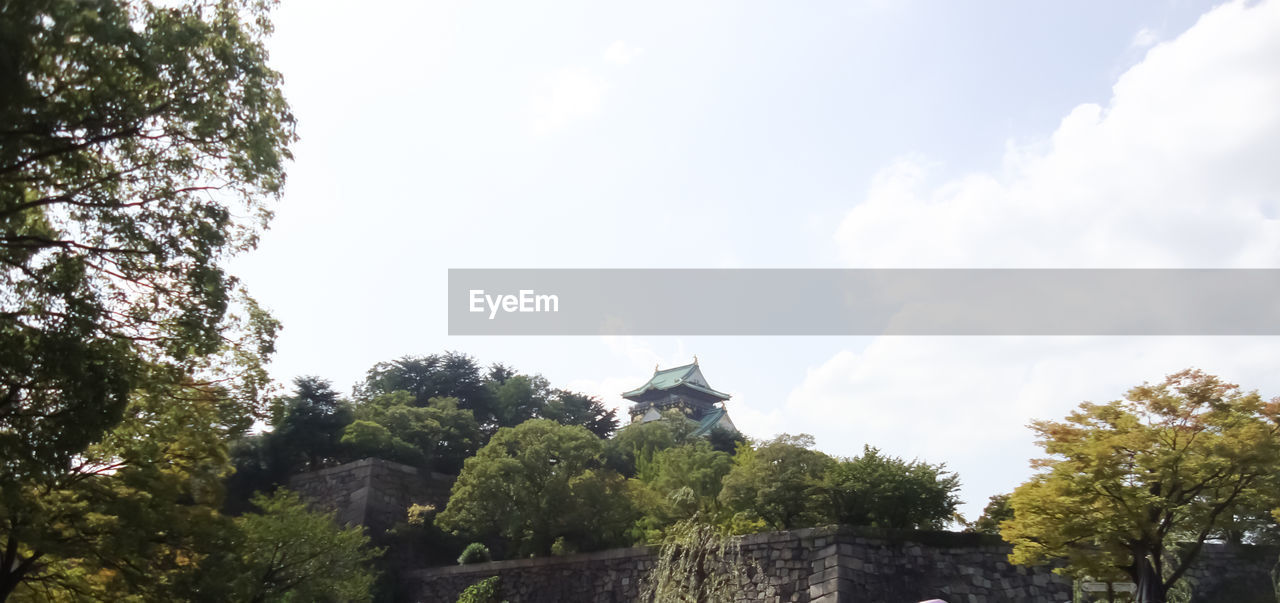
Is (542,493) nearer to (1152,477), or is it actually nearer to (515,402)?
(1152,477)

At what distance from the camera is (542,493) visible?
708 inches

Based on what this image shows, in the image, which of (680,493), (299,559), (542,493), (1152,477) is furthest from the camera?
(542,493)

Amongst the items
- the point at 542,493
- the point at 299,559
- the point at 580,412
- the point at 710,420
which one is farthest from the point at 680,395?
the point at 299,559

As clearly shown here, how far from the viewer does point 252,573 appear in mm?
11414

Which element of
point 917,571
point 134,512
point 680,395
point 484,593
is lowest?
point 484,593

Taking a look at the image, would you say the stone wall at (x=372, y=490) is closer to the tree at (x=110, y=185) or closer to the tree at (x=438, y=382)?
the tree at (x=438, y=382)

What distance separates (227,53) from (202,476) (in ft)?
17.5

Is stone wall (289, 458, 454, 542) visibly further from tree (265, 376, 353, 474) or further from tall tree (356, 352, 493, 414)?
tall tree (356, 352, 493, 414)

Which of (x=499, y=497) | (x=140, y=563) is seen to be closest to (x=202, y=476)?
(x=140, y=563)

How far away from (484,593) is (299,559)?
19.6 ft

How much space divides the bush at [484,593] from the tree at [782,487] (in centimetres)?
570

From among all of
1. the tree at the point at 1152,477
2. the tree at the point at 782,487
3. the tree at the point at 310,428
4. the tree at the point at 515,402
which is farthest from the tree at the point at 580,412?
the tree at the point at 1152,477

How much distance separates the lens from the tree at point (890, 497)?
14898mm

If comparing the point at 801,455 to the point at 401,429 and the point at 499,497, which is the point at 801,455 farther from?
the point at 401,429
